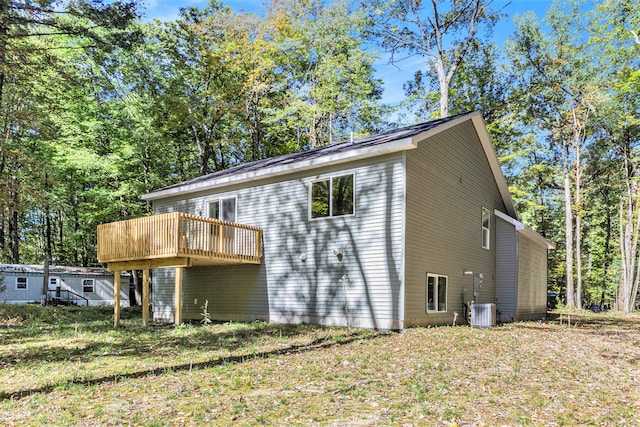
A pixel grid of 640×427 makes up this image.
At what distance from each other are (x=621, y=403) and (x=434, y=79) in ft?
80.5

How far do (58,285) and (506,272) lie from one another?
2415cm

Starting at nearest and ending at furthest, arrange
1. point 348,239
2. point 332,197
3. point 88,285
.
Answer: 1. point 348,239
2. point 332,197
3. point 88,285

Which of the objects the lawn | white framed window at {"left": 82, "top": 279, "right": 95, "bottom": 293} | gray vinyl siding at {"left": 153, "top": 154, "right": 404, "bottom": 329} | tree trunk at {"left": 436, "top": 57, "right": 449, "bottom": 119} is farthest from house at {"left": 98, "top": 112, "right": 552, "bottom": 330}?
white framed window at {"left": 82, "top": 279, "right": 95, "bottom": 293}

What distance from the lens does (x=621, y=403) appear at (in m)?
5.94

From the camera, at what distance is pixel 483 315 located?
537 inches

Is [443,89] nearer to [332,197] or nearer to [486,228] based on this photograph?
[486,228]

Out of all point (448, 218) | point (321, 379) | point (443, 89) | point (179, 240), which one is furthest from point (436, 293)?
point (443, 89)

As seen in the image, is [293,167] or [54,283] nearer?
[293,167]

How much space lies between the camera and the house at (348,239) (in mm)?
12156

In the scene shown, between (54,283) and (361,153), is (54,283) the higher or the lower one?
the lower one

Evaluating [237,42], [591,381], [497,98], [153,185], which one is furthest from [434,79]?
[591,381]

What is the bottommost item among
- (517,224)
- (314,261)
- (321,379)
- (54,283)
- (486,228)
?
(54,283)

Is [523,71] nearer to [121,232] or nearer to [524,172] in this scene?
[524,172]

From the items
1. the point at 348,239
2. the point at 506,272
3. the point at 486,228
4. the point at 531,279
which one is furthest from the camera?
the point at 531,279
